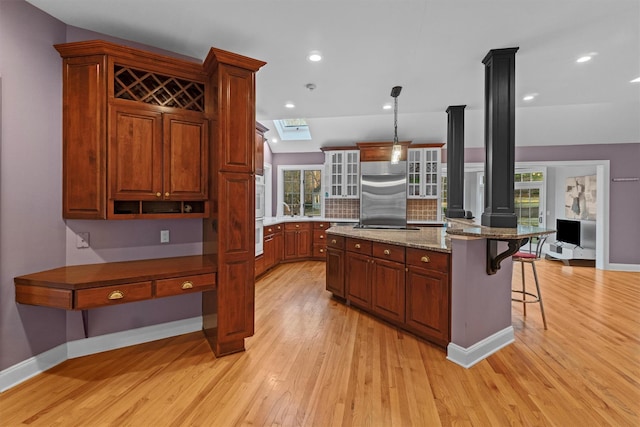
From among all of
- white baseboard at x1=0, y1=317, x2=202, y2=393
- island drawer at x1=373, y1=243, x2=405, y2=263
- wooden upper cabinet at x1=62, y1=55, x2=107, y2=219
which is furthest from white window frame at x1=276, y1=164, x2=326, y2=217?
wooden upper cabinet at x1=62, y1=55, x2=107, y2=219

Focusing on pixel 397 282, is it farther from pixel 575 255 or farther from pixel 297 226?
pixel 575 255

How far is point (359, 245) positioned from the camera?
338 cm

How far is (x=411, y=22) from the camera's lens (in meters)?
2.29

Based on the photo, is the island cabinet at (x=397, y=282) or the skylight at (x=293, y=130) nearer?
the island cabinet at (x=397, y=282)

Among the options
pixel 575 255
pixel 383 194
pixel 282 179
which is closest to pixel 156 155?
pixel 383 194

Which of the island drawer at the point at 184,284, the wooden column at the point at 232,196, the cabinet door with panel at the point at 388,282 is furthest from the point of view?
the cabinet door with panel at the point at 388,282

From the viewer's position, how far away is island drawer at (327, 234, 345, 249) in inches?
144

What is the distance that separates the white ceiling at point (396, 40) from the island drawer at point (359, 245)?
1826 millimetres

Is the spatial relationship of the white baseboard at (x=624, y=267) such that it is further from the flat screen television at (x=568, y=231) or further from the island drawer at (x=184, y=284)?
the island drawer at (x=184, y=284)

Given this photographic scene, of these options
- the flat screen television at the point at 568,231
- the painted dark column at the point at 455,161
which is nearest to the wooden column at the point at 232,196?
the painted dark column at the point at 455,161

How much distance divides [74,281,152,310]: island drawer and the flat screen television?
7284 millimetres

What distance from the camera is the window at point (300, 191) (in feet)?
23.8

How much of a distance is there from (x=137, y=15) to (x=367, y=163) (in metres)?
4.83

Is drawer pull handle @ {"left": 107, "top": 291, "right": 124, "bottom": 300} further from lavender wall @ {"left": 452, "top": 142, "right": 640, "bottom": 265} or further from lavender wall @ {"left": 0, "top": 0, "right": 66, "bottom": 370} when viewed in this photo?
lavender wall @ {"left": 452, "top": 142, "right": 640, "bottom": 265}
